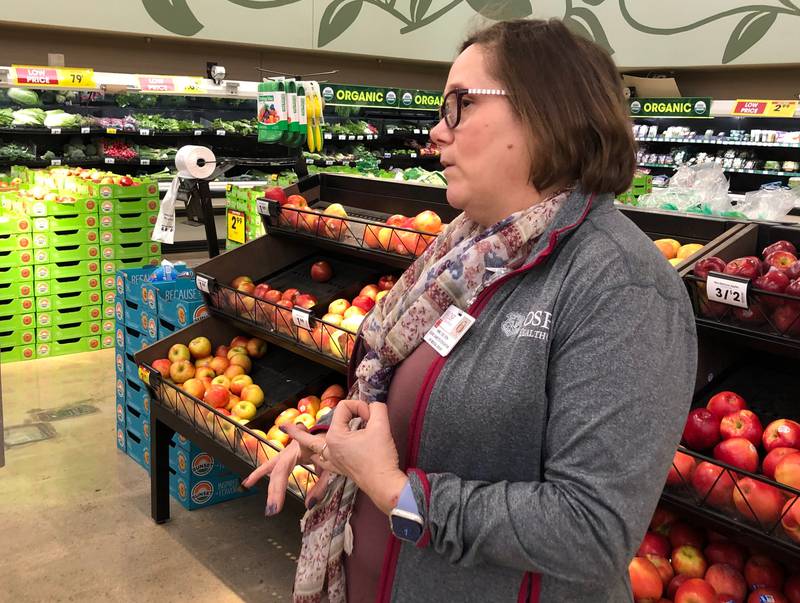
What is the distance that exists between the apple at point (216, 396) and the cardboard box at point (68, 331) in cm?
296

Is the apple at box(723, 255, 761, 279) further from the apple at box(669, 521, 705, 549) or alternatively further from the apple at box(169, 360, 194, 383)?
the apple at box(169, 360, 194, 383)

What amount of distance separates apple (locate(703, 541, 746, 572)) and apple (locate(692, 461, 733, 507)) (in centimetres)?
25

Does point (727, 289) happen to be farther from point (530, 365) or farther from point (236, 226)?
point (236, 226)

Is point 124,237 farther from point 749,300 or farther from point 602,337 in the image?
point 602,337

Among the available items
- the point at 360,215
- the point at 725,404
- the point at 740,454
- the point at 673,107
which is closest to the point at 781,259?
the point at 725,404

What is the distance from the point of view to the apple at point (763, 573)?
1863 millimetres

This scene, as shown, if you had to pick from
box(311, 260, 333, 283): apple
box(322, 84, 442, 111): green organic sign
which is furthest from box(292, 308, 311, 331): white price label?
box(322, 84, 442, 111): green organic sign

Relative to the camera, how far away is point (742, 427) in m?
1.86

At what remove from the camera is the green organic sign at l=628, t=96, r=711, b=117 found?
9.08 m

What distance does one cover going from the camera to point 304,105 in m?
3.35

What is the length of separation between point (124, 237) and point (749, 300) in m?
5.00

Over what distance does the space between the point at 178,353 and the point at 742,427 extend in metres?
2.28

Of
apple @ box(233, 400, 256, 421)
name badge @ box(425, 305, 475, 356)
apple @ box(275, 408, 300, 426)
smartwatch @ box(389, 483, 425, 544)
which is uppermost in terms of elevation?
name badge @ box(425, 305, 475, 356)

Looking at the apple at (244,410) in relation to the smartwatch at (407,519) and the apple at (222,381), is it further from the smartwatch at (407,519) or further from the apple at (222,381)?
the smartwatch at (407,519)
